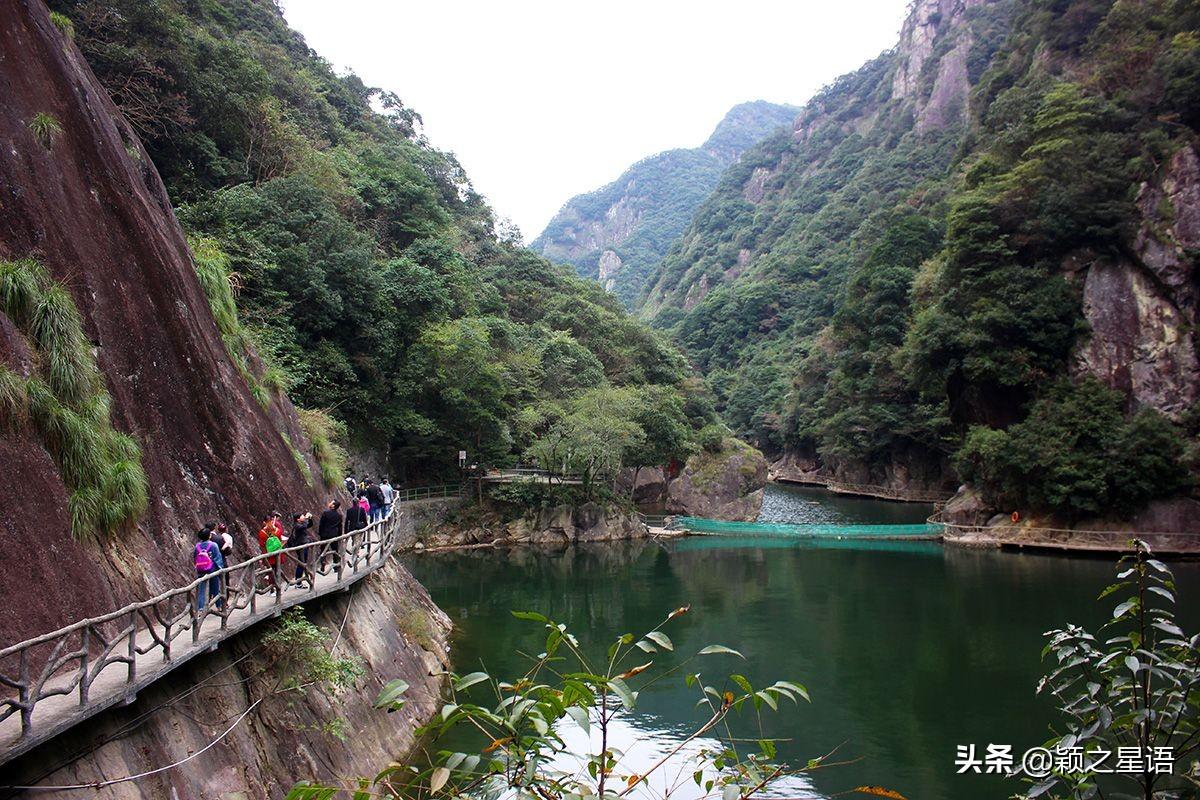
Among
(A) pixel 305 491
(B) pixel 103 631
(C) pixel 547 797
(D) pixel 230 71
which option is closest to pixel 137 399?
(B) pixel 103 631

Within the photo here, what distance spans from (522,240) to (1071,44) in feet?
141

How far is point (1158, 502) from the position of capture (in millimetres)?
32312

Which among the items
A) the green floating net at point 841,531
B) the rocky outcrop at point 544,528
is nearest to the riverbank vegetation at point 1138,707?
the rocky outcrop at point 544,528

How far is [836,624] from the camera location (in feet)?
77.0

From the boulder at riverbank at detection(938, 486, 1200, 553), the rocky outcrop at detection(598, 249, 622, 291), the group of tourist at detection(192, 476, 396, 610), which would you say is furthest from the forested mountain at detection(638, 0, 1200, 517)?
the rocky outcrop at detection(598, 249, 622, 291)

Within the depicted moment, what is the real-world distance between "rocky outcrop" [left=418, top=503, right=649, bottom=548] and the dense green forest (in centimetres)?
319

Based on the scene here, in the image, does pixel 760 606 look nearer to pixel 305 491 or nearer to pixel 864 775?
pixel 864 775

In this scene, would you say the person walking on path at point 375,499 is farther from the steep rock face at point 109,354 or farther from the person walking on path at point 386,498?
the steep rock face at point 109,354

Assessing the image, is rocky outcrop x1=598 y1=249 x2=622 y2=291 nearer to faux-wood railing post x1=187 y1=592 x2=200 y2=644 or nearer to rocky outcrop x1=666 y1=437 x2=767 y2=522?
rocky outcrop x1=666 y1=437 x2=767 y2=522

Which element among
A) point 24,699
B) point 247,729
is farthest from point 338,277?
point 24,699

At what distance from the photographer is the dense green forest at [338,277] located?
967 inches

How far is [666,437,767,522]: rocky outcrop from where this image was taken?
4634cm

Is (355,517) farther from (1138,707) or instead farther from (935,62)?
(935,62)

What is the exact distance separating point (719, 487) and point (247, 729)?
130ft
